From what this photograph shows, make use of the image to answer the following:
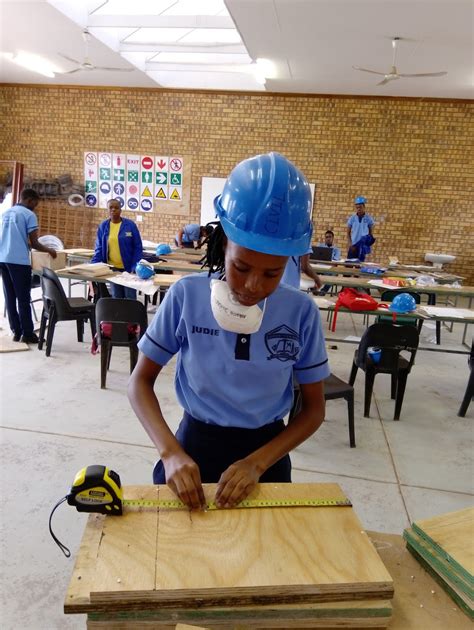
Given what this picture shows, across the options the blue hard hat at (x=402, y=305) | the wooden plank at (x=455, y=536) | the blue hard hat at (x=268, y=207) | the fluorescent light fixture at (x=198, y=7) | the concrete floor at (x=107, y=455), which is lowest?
the concrete floor at (x=107, y=455)

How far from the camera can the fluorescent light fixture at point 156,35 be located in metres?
7.52

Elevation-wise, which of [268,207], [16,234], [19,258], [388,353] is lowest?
[388,353]

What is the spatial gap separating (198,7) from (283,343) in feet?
25.1

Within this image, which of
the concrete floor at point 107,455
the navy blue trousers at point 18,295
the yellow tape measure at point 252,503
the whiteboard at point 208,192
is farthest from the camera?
the whiteboard at point 208,192

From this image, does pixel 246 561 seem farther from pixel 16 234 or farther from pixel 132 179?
pixel 132 179

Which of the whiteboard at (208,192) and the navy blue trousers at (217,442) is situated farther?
the whiteboard at (208,192)

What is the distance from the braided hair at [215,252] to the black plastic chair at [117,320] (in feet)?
8.91

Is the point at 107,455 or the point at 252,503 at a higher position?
the point at 252,503

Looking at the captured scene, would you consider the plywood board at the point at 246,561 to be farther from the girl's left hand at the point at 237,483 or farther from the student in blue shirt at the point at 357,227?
the student in blue shirt at the point at 357,227

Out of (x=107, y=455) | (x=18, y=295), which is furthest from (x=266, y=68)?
(x=107, y=455)

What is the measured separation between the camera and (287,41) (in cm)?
646

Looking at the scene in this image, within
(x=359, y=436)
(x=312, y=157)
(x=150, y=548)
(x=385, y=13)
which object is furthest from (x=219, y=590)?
(x=312, y=157)

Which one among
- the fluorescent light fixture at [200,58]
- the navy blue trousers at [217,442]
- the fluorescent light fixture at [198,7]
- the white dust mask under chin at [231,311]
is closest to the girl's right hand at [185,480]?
the navy blue trousers at [217,442]

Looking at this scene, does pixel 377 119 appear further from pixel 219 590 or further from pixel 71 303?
pixel 219 590
